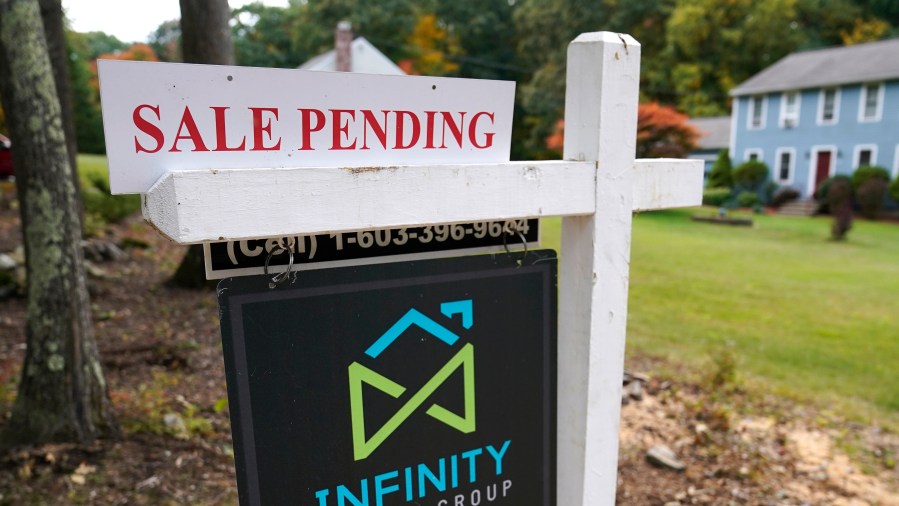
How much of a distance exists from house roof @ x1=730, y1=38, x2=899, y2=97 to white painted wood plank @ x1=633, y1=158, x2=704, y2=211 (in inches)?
1047

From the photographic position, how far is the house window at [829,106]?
2489 cm

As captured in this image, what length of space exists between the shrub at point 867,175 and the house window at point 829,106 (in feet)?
8.99

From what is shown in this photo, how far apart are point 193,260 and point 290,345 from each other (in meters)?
6.46

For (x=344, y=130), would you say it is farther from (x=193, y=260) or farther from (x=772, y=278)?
(x=772, y=278)

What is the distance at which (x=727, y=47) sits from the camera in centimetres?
3378

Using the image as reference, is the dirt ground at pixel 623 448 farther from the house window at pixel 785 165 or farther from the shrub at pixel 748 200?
the house window at pixel 785 165

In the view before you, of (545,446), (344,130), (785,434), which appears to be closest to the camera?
(344,130)

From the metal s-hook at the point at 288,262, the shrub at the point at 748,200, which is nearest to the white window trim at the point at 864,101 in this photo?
the shrub at the point at 748,200

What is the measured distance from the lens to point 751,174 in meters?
26.2

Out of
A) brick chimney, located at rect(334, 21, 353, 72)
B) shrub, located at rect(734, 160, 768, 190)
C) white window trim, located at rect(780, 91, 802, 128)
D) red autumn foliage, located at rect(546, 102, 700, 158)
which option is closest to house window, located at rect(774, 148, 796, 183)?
shrub, located at rect(734, 160, 768, 190)

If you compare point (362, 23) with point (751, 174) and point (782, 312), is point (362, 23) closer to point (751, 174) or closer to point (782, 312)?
point (751, 174)

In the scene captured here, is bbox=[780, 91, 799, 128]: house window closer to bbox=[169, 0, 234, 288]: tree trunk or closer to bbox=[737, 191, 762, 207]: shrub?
bbox=[737, 191, 762, 207]: shrub

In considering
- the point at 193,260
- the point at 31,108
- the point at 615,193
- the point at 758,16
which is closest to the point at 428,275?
the point at 615,193

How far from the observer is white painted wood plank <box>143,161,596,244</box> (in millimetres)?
1048
